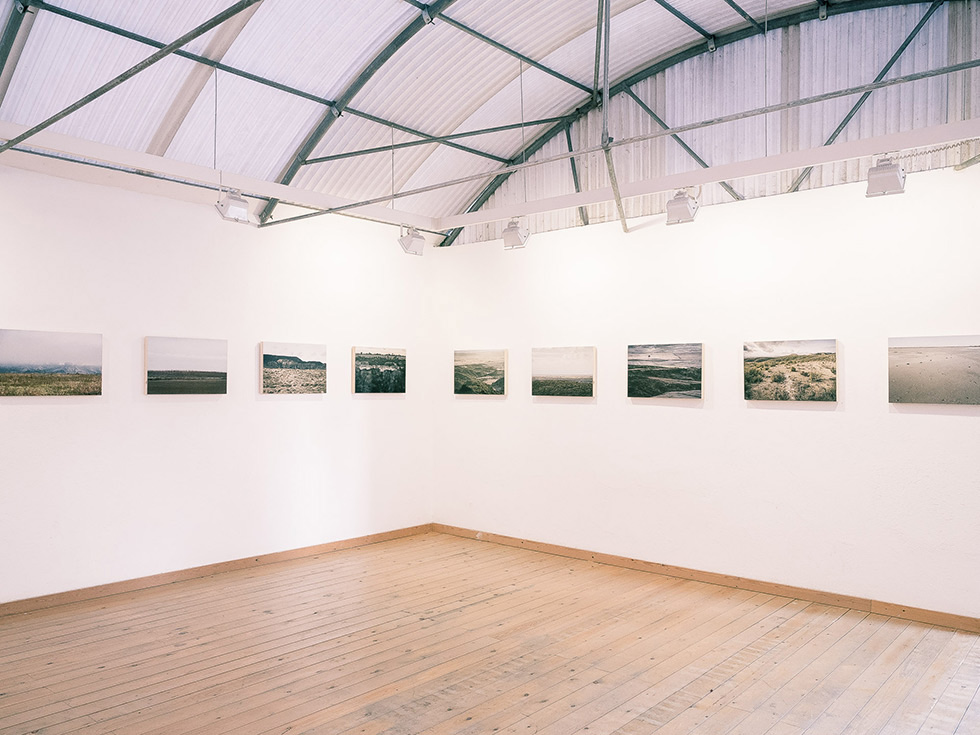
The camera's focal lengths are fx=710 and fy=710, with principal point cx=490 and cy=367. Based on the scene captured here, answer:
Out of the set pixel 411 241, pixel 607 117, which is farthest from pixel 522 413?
pixel 607 117

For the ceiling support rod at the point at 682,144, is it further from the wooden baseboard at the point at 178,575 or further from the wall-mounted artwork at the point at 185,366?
the wooden baseboard at the point at 178,575

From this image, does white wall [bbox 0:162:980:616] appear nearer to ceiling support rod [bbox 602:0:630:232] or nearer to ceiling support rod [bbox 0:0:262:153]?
ceiling support rod [bbox 602:0:630:232]

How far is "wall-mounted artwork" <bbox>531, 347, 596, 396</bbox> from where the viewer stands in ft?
32.3

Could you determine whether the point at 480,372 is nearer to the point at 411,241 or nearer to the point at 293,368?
the point at 411,241

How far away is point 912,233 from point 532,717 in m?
6.06

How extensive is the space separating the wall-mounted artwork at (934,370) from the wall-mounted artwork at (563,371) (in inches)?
146

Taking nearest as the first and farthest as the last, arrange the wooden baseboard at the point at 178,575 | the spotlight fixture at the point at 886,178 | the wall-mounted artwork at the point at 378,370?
the spotlight fixture at the point at 886,178
the wooden baseboard at the point at 178,575
the wall-mounted artwork at the point at 378,370

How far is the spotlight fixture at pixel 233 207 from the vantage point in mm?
7621

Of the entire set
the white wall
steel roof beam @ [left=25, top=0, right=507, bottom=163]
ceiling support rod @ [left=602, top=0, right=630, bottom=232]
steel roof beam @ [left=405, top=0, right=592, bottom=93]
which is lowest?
the white wall

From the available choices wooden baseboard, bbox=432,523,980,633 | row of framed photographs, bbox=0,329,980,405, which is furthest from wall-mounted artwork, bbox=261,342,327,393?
wooden baseboard, bbox=432,523,980,633

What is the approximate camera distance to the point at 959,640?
6.64 m

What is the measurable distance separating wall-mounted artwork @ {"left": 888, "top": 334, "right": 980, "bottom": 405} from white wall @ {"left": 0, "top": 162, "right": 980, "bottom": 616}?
132 millimetres

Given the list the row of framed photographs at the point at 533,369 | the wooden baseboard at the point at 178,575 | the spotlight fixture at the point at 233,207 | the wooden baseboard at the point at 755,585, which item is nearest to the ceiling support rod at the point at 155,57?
the spotlight fixture at the point at 233,207

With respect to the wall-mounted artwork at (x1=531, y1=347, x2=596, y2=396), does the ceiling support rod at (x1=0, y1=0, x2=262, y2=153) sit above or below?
above
